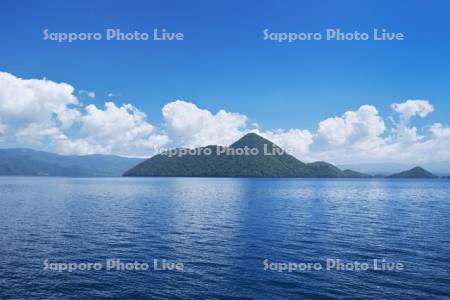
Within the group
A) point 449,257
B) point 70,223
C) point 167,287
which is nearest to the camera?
point 167,287

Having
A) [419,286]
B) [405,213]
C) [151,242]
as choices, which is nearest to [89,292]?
[151,242]

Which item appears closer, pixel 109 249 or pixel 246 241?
pixel 109 249

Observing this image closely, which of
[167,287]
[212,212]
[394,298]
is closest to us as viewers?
[394,298]

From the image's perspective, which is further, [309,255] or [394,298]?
[309,255]

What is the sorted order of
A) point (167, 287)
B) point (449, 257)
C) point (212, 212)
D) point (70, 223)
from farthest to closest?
point (212, 212) < point (70, 223) < point (449, 257) < point (167, 287)

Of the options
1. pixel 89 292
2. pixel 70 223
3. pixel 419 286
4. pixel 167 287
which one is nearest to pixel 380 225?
pixel 419 286

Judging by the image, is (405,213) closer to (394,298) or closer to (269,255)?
(269,255)

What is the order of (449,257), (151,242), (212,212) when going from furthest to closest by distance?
1. (212,212)
2. (151,242)
3. (449,257)

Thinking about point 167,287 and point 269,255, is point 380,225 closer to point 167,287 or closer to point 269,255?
point 269,255
